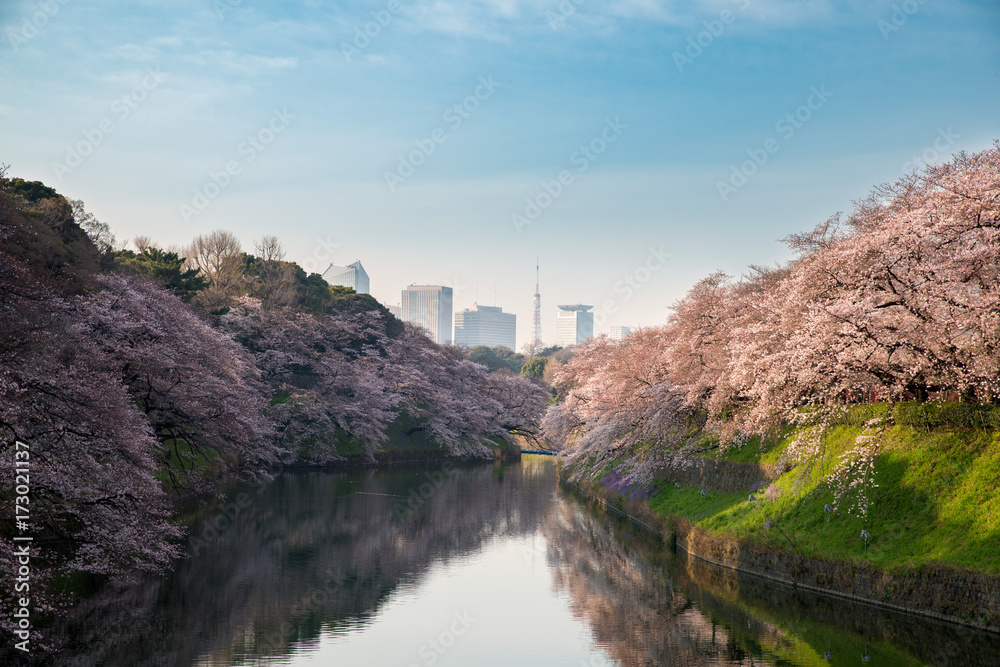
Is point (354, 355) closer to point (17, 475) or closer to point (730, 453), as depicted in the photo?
point (730, 453)

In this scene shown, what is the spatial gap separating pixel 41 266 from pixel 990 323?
3440cm

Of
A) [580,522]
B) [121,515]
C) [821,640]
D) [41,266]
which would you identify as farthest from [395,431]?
[821,640]

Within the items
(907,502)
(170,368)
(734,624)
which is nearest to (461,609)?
(734,624)

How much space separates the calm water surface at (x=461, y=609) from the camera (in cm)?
1767

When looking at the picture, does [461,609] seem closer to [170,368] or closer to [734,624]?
[734,624]

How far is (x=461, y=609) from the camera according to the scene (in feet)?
74.1

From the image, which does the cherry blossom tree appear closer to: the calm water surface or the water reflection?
the calm water surface

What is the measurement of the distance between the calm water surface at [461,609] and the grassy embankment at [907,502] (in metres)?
1.69

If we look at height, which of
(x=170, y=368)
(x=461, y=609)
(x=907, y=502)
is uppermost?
(x=170, y=368)

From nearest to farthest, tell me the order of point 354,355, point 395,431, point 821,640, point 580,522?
1. point 821,640
2. point 580,522
3. point 395,431
4. point 354,355

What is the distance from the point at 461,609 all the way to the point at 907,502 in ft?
43.9

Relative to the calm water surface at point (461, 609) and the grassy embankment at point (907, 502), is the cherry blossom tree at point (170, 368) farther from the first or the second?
the grassy embankment at point (907, 502)

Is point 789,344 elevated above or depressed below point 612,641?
above

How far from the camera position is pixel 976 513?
19.3 meters
